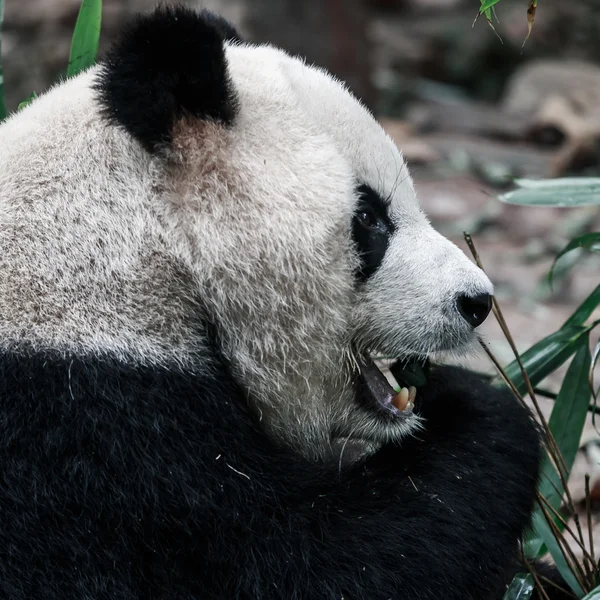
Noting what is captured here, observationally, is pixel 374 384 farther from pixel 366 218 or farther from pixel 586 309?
pixel 586 309

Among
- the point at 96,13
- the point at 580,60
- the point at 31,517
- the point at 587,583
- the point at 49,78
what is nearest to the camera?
the point at 31,517

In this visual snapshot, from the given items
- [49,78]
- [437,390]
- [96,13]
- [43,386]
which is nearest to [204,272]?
[43,386]

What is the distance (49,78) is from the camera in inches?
377

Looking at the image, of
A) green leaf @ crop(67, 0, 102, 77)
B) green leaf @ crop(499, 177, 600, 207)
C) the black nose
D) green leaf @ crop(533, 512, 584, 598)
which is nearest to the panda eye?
the black nose

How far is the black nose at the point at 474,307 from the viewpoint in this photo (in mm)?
2318

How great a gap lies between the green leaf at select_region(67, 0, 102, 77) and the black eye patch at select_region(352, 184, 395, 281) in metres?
1.26

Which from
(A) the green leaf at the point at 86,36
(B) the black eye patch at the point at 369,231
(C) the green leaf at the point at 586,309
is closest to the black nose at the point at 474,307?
(B) the black eye patch at the point at 369,231

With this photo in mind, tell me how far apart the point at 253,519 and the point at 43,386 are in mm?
538

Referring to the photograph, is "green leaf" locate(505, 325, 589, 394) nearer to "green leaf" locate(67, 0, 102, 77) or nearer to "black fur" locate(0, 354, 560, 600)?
"black fur" locate(0, 354, 560, 600)

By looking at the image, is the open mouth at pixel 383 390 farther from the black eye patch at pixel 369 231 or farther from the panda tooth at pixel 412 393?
the black eye patch at pixel 369 231

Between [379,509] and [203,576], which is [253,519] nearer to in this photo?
[203,576]

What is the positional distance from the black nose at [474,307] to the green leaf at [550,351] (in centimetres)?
67

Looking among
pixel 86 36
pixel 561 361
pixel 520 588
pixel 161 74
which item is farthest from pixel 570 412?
pixel 86 36

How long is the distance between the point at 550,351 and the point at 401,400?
694 millimetres
